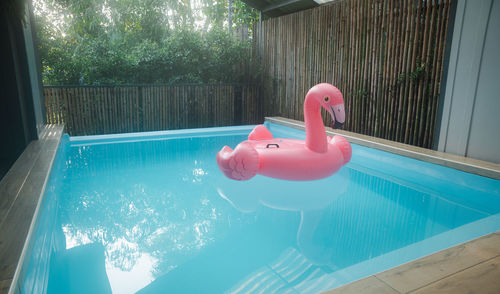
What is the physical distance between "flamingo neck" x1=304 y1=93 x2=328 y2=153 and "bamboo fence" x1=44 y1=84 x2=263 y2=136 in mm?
4519

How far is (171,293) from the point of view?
1.89m

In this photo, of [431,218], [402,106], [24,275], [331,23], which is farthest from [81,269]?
[331,23]

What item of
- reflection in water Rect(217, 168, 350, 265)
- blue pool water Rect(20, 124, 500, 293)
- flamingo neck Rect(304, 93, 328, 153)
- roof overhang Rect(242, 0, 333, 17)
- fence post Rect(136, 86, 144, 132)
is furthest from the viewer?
roof overhang Rect(242, 0, 333, 17)

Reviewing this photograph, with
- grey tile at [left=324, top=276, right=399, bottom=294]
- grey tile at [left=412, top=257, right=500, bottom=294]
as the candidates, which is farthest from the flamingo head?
grey tile at [left=324, top=276, right=399, bottom=294]

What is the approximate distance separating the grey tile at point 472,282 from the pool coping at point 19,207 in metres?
1.82

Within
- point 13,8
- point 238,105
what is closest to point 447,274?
point 13,8

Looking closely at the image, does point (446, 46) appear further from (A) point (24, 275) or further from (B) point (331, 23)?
(A) point (24, 275)

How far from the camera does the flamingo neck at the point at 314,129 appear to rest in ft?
11.2

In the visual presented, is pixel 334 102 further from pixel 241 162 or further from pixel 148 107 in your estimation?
pixel 148 107

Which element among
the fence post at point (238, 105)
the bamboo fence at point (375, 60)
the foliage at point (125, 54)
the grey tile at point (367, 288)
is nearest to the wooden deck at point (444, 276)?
the grey tile at point (367, 288)

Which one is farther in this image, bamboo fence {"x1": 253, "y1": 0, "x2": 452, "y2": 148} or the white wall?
bamboo fence {"x1": 253, "y1": 0, "x2": 452, "y2": 148}

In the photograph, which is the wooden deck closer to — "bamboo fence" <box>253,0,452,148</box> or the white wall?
the white wall

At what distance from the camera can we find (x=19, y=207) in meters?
2.09

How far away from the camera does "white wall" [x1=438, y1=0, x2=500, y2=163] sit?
3676 millimetres
